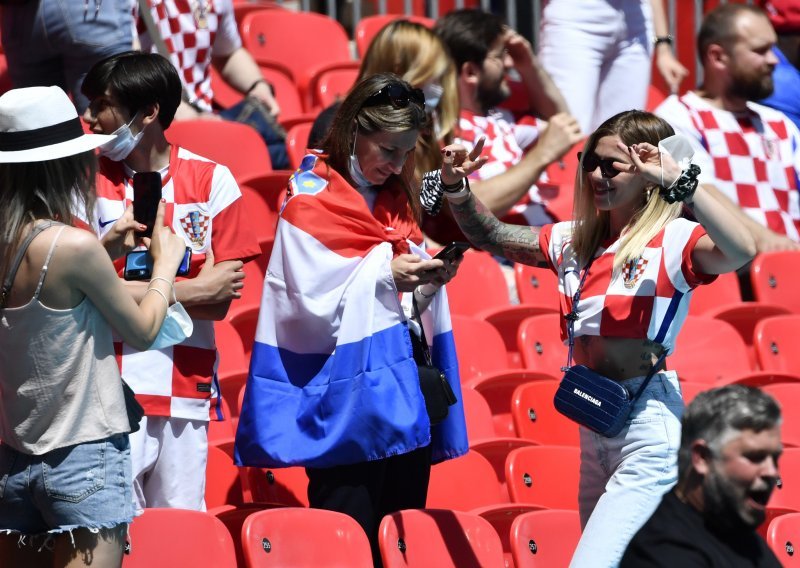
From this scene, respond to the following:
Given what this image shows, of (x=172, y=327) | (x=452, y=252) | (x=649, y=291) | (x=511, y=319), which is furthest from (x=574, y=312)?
(x=511, y=319)

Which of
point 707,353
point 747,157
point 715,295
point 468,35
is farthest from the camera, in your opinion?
point 747,157

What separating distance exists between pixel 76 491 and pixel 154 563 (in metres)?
0.47

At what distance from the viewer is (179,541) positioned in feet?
11.2

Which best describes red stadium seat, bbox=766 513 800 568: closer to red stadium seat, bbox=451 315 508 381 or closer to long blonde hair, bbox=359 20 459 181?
red stadium seat, bbox=451 315 508 381

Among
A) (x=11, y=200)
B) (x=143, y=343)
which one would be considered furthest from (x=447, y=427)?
(x=11, y=200)

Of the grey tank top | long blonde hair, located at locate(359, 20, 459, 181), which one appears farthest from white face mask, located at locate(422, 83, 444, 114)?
the grey tank top

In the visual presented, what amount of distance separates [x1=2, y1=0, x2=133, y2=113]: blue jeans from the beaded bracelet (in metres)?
2.44

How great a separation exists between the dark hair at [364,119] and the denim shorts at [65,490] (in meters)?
1.12

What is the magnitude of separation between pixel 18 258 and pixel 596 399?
1381mm

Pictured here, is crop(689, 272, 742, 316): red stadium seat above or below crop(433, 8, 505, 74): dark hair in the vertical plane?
below

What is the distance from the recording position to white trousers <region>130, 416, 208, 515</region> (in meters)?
3.81

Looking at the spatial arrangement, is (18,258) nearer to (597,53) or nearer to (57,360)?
(57,360)

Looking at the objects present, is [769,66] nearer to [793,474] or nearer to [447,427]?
[793,474]

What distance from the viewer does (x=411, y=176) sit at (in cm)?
403
